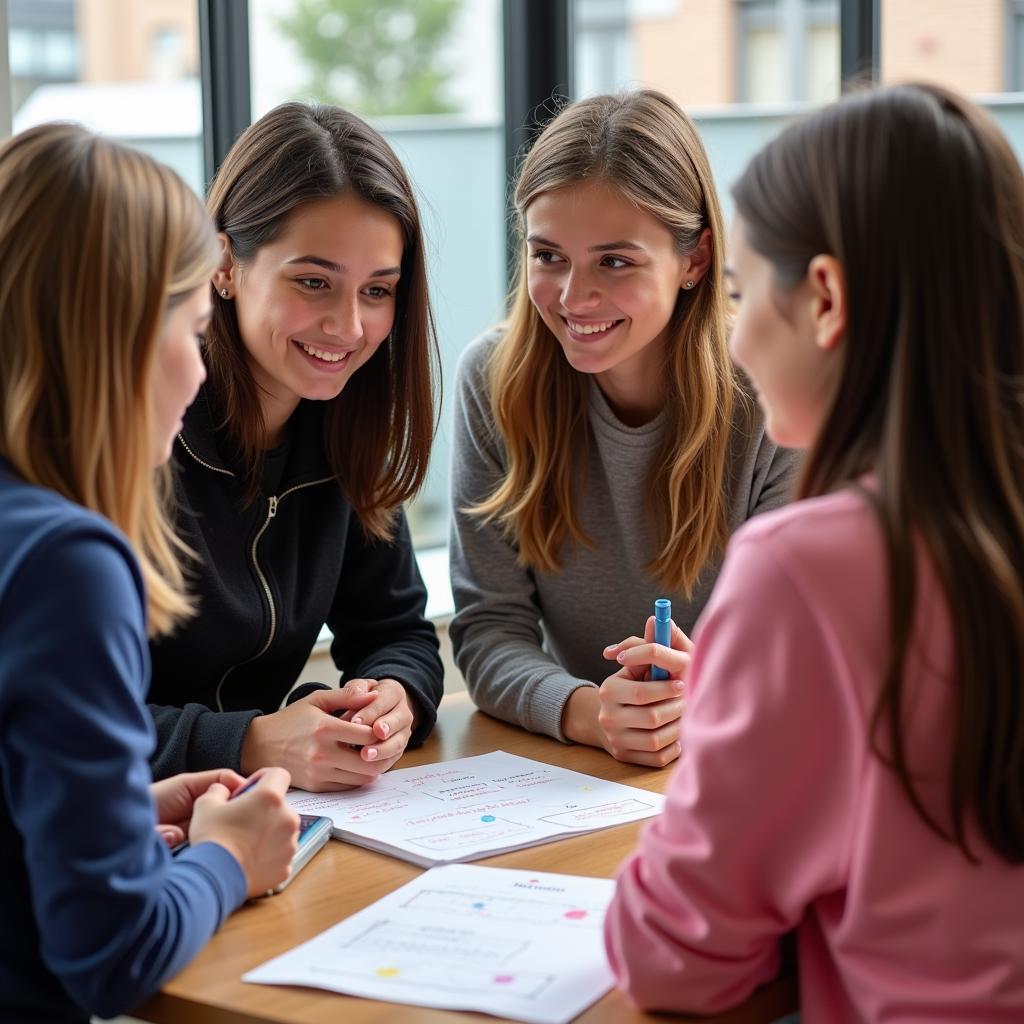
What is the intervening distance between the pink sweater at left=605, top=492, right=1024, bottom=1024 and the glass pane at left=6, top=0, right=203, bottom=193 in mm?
670

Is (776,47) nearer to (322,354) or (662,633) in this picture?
(322,354)

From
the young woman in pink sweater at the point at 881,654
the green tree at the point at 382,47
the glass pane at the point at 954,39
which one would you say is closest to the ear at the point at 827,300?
the young woman in pink sweater at the point at 881,654

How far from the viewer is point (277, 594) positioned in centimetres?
179

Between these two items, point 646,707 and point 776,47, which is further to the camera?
point 776,47

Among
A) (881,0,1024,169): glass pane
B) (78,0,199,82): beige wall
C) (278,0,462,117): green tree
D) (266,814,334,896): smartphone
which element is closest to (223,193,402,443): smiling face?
(266,814,334,896): smartphone

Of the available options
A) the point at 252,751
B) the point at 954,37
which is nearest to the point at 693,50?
the point at 954,37

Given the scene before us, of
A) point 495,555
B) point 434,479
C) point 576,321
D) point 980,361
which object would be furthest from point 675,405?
point 434,479

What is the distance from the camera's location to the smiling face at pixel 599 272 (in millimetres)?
1790

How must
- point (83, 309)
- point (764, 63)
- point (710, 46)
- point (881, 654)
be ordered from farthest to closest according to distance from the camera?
1. point (710, 46)
2. point (764, 63)
3. point (83, 309)
4. point (881, 654)

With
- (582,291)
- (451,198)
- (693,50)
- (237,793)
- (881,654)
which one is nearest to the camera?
(881,654)

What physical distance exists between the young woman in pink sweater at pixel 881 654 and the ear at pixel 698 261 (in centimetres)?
86

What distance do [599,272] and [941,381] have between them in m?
0.91

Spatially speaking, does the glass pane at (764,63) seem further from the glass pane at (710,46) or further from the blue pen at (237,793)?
the blue pen at (237,793)

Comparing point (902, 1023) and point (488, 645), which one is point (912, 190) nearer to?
point (902, 1023)
